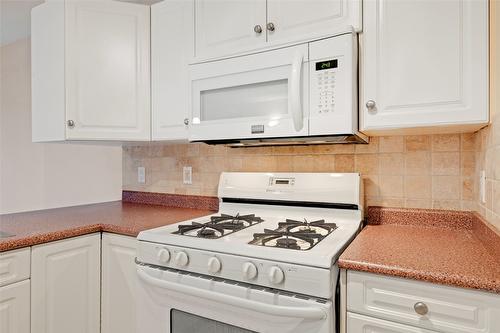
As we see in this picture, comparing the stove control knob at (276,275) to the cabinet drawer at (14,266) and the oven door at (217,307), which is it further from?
the cabinet drawer at (14,266)

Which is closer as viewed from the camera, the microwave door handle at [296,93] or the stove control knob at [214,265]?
the stove control knob at [214,265]

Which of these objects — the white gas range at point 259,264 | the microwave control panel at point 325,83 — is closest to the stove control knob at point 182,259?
the white gas range at point 259,264

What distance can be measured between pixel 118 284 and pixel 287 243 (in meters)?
0.96

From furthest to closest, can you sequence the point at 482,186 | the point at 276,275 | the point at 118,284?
1. the point at 118,284
2. the point at 482,186
3. the point at 276,275

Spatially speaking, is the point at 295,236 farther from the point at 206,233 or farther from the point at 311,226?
the point at 206,233

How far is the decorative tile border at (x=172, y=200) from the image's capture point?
6.94ft

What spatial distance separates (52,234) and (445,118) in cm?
169

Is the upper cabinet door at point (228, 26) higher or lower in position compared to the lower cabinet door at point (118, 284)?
higher

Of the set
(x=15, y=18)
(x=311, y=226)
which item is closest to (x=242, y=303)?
(x=311, y=226)

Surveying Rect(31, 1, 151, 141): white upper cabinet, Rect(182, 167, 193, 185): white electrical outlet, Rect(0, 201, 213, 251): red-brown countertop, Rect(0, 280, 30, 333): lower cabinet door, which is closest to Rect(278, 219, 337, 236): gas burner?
Rect(0, 201, 213, 251): red-brown countertop

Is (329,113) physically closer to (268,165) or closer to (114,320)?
(268,165)

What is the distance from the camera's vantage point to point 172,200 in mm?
2264

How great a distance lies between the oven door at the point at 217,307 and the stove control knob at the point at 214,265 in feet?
0.13

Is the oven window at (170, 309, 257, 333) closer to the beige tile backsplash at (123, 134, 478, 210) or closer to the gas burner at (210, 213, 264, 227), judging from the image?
the gas burner at (210, 213, 264, 227)
